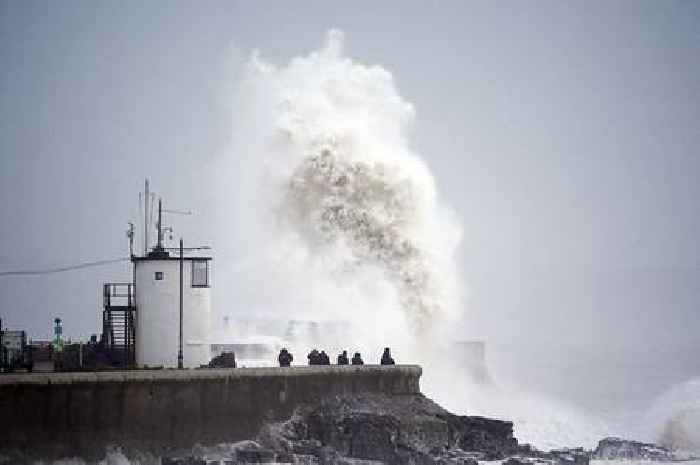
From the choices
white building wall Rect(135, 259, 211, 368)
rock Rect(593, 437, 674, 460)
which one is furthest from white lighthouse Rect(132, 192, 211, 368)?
rock Rect(593, 437, 674, 460)

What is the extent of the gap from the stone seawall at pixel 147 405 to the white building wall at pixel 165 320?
3.05m

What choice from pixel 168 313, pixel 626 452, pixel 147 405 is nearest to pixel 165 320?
pixel 168 313

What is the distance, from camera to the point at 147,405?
113 feet

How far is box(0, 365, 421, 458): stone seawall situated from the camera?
108 feet

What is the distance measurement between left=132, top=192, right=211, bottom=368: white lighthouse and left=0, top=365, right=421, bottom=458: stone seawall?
305 centimetres

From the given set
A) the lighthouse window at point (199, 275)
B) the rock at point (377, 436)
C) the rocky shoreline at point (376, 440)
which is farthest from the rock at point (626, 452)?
the lighthouse window at point (199, 275)

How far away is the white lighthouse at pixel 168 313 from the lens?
39.0m

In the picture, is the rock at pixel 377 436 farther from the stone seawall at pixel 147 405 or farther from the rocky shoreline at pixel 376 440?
the stone seawall at pixel 147 405

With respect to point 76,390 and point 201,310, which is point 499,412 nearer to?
point 201,310

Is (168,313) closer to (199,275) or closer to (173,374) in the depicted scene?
(199,275)

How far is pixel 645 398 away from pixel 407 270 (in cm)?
2645

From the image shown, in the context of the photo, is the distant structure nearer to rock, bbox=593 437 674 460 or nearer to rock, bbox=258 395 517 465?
rock, bbox=258 395 517 465

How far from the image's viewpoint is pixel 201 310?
129ft

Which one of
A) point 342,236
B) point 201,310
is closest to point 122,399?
point 201,310
